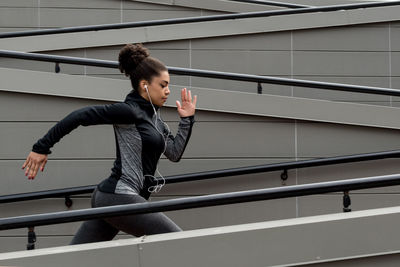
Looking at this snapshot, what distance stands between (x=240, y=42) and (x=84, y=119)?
422 cm

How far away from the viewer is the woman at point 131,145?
2.62m

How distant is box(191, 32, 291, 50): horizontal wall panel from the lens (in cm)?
654

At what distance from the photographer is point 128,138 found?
2.74 metres

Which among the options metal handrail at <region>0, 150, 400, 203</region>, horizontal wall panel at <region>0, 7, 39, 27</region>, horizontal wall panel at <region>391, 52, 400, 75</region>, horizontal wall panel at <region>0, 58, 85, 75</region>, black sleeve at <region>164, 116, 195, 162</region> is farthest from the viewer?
horizontal wall panel at <region>0, 7, 39, 27</region>

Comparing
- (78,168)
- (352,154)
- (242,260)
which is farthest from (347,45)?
(242,260)

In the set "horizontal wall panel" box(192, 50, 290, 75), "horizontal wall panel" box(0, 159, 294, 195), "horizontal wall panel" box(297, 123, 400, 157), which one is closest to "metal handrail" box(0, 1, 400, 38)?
"horizontal wall panel" box(192, 50, 290, 75)

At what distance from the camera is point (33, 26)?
290 inches

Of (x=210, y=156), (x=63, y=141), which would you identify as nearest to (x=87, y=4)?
(x=63, y=141)

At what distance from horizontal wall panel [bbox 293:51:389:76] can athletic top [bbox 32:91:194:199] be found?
4085 millimetres

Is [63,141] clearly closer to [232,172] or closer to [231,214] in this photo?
[232,172]

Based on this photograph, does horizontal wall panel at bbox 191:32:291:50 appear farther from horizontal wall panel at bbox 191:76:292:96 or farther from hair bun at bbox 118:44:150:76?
hair bun at bbox 118:44:150:76

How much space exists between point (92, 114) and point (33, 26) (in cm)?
525

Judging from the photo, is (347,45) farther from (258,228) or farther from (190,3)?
(258,228)

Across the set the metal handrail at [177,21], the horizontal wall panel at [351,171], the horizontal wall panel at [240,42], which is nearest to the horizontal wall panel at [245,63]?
the horizontal wall panel at [240,42]
